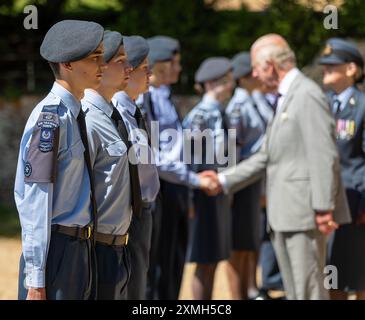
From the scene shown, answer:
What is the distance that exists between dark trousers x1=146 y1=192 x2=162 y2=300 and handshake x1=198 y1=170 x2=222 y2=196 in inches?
18.9

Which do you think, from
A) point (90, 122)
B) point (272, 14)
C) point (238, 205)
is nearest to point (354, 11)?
point (272, 14)

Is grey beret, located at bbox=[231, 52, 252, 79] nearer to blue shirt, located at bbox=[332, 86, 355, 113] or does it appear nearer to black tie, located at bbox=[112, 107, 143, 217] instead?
blue shirt, located at bbox=[332, 86, 355, 113]

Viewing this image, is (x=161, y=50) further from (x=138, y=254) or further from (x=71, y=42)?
(x=71, y=42)

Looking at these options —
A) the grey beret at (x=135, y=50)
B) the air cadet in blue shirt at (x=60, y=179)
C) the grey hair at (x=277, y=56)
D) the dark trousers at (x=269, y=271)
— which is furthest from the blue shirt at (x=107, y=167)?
the dark trousers at (x=269, y=271)

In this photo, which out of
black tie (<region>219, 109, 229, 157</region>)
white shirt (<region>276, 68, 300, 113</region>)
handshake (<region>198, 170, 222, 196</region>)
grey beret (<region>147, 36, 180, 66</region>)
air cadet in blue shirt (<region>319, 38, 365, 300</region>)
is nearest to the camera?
white shirt (<region>276, 68, 300, 113</region>)

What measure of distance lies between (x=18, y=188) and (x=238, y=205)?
4.21 meters

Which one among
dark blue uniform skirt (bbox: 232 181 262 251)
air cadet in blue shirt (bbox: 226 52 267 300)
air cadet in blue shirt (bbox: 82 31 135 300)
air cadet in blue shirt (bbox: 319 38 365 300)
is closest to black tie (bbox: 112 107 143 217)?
air cadet in blue shirt (bbox: 82 31 135 300)

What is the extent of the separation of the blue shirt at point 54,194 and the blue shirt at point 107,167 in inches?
6.3

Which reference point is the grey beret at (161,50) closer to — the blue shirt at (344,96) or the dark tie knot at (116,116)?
the blue shirt at (344,96)

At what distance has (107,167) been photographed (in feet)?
14.6

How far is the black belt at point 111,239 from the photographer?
4500mm

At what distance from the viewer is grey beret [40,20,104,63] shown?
4250 mm

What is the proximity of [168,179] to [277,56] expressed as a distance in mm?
1204
